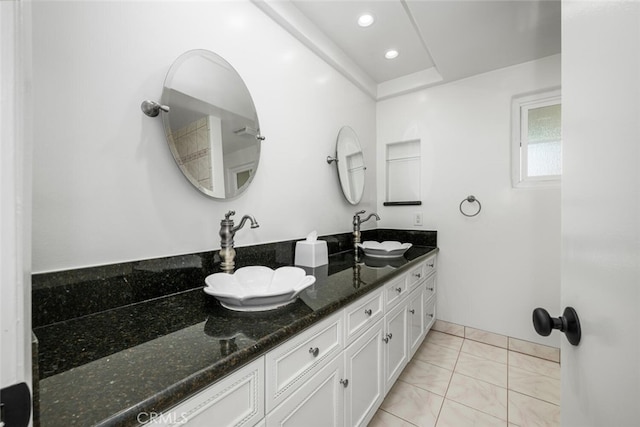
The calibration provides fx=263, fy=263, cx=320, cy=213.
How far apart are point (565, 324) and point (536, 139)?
6.74 ft

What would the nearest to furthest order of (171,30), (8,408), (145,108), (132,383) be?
(8,408), (132,383), (145,108), (171,30)

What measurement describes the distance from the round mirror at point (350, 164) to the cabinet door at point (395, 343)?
0.98 metres

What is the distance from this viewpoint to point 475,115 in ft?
7.22

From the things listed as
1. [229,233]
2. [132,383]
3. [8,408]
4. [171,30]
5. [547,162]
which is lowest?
[132,383]

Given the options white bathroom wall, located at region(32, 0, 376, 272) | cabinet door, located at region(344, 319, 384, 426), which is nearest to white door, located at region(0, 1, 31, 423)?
white bathroom wall, located at region(32, 0, 376, 272)

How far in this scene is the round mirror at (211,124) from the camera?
107 centimetres

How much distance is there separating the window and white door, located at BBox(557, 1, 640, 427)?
178cm

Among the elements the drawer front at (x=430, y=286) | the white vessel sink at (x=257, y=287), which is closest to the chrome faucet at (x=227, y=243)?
the white vessel sink at (x=257, y=287)

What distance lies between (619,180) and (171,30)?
56.8 inches

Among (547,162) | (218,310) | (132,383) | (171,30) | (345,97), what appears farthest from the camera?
(345,97)

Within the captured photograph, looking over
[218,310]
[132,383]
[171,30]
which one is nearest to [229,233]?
[218,310]

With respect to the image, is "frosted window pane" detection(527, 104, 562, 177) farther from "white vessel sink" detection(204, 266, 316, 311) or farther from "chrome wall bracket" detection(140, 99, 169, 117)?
"chrome wall bracket" detection(140, 99, 169, 117)

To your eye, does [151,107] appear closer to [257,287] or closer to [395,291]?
[257,287]

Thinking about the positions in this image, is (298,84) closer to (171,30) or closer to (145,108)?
(171,30)
